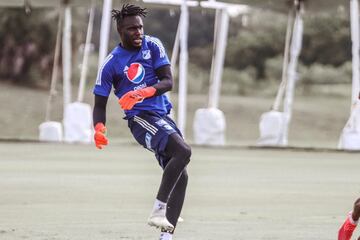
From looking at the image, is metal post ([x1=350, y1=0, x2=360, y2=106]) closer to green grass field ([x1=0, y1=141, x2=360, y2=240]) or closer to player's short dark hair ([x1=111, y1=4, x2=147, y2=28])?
green grass field ([x1=0, y1=141, x2=360, y2=240])

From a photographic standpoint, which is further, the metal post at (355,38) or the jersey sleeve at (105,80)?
the metal post at (355,38)

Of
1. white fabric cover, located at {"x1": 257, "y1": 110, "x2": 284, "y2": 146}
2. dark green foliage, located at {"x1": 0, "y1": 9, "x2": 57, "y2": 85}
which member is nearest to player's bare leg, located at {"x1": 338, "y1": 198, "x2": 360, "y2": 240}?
white fabric cover, located at {"x1": 257, "y1": 110, "x2": 284, "y2": 146}

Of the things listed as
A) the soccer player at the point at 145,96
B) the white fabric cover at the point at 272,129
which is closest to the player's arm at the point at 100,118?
the soccer player at the point at 145,96

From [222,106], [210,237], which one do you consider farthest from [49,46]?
[210,237]

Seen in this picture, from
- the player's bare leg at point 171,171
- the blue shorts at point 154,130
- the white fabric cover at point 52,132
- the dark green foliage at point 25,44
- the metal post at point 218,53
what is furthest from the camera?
the dark green foliage at point 25,44

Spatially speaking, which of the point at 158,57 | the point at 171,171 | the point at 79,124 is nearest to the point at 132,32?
the point at 158,57

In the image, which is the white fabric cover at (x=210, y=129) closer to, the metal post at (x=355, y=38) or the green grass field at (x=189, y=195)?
the green grass field at (x=189, y=195)

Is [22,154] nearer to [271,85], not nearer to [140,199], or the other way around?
[140,199]

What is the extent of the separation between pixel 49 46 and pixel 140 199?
39930 millimetres

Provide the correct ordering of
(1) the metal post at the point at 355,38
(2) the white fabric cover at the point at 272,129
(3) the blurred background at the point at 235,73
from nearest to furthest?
1. (1) the metal post at the point at 355,38
2. (2) the white fabric cover at the point at 272,129
3. (3) the blurred background at the point at 235,73

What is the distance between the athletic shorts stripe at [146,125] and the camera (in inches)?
326

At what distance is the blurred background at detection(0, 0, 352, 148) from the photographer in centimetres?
4225

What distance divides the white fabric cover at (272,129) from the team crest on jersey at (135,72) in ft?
58.9

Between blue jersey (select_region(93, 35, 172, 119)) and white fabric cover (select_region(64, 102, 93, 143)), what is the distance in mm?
17789
